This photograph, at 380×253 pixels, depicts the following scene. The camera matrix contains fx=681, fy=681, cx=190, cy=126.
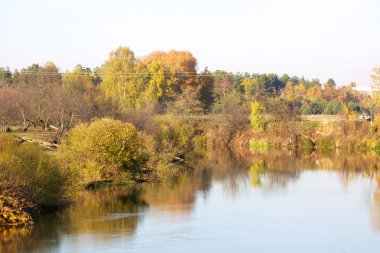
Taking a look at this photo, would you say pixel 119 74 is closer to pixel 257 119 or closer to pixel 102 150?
pixel 257 119

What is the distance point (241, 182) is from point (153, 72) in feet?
154

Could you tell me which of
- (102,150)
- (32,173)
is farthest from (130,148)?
(32,173)

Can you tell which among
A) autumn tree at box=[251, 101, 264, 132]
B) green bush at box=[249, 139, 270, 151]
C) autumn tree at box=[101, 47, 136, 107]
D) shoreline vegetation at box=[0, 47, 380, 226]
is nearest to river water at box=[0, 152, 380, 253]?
shoreline vegetation at box=[0, 47, 380, 226]

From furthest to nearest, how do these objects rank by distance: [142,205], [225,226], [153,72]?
[153,72]
[142,205]
[225,226]

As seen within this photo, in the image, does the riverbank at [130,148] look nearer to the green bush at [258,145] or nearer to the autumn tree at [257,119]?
the green bush at [258,145]

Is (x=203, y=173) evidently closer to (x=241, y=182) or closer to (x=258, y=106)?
(x=241, y=182)

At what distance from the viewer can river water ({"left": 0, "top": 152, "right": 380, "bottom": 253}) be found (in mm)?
22117

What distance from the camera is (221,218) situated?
27312 mm

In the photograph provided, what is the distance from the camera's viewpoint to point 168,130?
183ft

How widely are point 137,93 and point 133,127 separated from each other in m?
44.9

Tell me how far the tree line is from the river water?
11.0 metres

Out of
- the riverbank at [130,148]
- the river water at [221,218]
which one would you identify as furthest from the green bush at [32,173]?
the river water at [221,218]

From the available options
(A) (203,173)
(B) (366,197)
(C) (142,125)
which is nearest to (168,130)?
(C) (142,125)

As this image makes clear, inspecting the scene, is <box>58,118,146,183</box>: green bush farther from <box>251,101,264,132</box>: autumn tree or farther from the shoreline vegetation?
<box>251,101,264,132</box>: autumn tree
